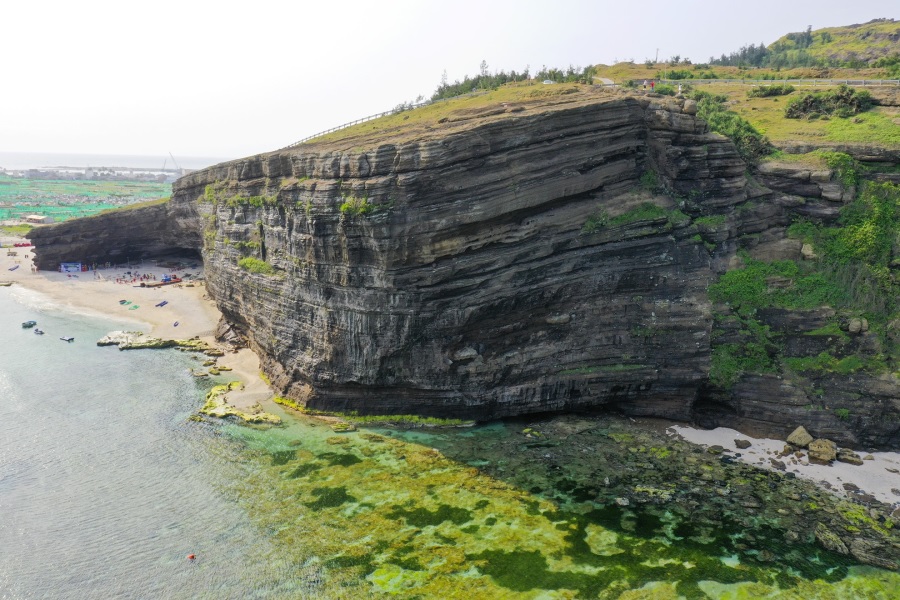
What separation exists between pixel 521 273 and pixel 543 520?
46.9ft

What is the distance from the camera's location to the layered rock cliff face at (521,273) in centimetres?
3167

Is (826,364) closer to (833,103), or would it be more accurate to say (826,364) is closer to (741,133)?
(741,133)

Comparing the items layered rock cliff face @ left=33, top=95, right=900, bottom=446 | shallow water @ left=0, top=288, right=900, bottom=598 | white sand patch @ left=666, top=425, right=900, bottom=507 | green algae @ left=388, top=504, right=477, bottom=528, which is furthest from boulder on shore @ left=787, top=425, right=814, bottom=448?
Answer: green algae @ left=388, top=504, right=477, bottom=528

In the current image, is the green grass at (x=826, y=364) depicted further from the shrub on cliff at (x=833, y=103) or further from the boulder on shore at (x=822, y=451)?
the shrub on cliff at (x=833, y=103)

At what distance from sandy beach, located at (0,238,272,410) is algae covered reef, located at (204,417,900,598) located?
1286 cm

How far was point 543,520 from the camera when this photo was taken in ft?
82.0

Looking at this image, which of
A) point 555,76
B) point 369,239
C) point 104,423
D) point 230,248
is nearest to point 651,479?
point 369,239

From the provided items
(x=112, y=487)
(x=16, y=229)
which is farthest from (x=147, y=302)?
(x=16, y=229)

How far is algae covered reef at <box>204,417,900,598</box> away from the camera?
21.7 meters

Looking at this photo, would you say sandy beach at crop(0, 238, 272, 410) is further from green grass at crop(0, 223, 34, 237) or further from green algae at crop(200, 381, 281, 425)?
green grass at crop(0, 223, 34, 237)

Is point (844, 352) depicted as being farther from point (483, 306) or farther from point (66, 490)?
point (66, 490)

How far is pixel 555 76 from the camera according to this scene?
178 feet

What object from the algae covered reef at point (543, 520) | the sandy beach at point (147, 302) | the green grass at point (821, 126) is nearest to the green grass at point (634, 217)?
the algae covered reef at point (543, 520)

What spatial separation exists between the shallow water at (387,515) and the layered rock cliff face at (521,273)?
11.2 ft
